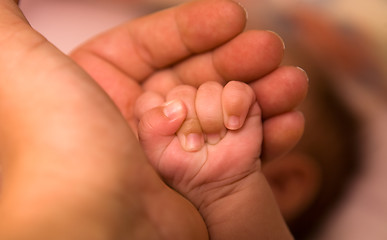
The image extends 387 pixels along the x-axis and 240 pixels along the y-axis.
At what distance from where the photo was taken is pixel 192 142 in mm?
483

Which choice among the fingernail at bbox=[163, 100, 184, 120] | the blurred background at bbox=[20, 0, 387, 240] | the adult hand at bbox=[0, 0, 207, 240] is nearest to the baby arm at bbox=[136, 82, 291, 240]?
the fingernail at bbox=[163, 100, 184, 120]

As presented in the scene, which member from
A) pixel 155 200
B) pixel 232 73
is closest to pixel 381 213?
pixel 232 73

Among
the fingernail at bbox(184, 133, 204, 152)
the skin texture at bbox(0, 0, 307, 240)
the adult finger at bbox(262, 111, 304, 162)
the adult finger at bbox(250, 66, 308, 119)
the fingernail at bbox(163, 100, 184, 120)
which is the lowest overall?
the adult finger at bbox(262, 111, 304, 162)

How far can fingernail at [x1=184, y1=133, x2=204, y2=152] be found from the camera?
0.48 m

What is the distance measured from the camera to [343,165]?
0.99m

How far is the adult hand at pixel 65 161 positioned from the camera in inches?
11.4

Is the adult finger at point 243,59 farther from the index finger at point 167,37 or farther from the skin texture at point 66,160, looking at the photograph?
the skin texture at point 66,160

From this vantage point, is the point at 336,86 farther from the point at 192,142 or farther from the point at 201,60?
the point at 192,142

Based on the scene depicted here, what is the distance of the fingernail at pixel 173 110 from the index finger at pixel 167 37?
0.44ft

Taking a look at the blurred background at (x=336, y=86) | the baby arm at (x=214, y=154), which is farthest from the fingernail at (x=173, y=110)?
the blurred background at (x=336, y=86)

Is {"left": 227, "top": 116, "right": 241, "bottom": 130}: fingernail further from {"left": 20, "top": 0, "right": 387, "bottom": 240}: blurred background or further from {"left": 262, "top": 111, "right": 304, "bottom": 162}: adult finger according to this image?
{"left": 20, "top": 0, "right": 387, "bottom": 240}: blurred background

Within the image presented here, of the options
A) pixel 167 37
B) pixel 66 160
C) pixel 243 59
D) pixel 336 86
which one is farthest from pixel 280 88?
pixel 336 86

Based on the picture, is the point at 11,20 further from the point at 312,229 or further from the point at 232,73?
the point at 312,229

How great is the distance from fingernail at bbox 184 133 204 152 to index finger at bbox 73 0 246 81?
16 cm
